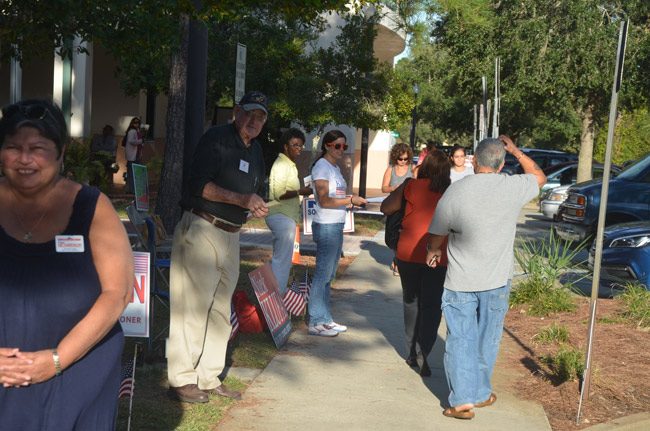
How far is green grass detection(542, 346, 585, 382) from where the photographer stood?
808 centimetres

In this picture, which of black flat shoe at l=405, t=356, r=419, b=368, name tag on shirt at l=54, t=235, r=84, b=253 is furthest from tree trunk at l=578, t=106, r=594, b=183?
name tag on shirt at l=54, t=235, r=84, b=253

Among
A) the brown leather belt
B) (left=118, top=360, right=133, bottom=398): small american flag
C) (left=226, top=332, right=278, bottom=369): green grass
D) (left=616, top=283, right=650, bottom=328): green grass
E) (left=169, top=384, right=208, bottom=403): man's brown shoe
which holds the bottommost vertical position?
(left=226, top=332, right=278, bottom=369): green grass

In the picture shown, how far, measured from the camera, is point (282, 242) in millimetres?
9820

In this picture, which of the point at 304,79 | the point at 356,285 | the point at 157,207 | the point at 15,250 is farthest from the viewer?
the point at 304,79

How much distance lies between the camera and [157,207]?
1551 centimetres

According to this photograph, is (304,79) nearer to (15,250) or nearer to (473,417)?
(473,417)

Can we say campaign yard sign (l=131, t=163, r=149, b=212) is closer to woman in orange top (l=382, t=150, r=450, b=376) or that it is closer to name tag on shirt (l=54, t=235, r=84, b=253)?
woman in orange top (l=382, t=150, r=450, b=376)

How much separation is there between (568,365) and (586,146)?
29431 millimetres

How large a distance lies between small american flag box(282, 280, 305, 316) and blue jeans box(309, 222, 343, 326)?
2.22ft

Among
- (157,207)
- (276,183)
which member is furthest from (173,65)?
(276,183)

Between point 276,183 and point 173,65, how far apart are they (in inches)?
251

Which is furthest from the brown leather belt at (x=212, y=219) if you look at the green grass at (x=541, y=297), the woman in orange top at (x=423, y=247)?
the green grass at (x=541, y=297)

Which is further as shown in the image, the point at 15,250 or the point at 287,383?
the point at 287,383

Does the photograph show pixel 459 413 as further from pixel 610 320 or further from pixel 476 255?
pixel 610 320
